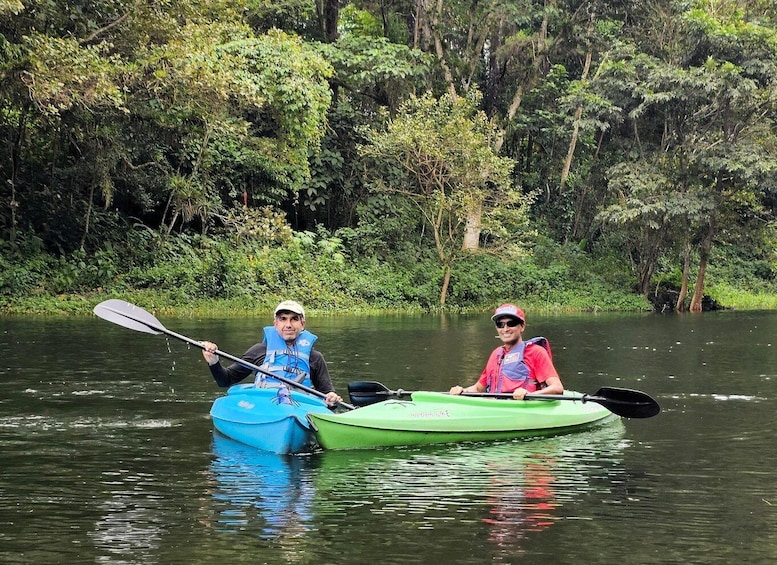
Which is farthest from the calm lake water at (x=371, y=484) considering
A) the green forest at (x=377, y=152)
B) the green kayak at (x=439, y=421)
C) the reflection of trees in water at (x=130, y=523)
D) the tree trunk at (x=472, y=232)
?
the tree trunk at (x=472, y=232)

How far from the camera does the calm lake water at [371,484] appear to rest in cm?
460

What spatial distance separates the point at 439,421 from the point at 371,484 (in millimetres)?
1418

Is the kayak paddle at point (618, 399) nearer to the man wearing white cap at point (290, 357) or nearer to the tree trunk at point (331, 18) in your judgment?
the man wearing white cap at point (290, 357)

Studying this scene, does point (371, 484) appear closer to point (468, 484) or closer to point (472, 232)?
point (468, 484)

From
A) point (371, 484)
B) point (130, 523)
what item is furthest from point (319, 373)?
point (130, 523)

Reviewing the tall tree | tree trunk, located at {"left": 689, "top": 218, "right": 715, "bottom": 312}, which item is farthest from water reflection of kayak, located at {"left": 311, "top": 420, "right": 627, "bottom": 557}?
tree trunk, located at {"left": 689, "top": 218, "right": 715, "bottom": 312}

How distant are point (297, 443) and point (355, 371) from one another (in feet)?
15.4

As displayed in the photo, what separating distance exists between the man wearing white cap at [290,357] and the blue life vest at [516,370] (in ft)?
4.57

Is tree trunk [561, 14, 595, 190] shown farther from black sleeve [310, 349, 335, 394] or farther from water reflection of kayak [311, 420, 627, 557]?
water reflection of kayak [311, 420, 627, 557]

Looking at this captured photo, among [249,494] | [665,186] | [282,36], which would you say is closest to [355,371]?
[249,494]

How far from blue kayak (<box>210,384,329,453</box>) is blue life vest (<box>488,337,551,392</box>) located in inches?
64.4

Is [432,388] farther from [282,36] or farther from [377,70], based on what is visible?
[377,70]

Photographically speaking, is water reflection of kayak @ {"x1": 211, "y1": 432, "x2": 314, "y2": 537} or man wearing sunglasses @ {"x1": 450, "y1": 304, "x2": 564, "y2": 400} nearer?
water reflection of kayak @ {"x1": 211, "y1": 432, "x2": 314, "y2": 537}

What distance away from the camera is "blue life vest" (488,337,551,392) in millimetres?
8008
